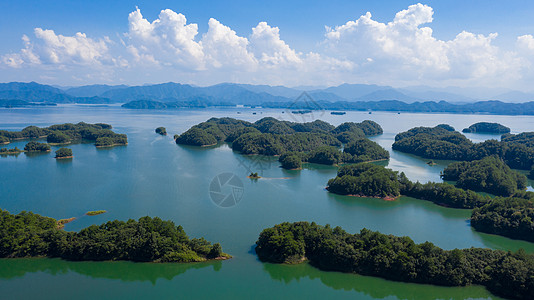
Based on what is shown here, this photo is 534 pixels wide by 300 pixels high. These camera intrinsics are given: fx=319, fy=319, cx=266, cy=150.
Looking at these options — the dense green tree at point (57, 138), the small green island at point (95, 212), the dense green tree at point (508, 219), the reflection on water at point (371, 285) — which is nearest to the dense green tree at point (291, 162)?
the dense green tree at point (508, 219)

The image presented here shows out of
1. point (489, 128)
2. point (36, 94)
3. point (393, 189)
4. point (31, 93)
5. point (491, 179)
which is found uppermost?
point (31, 93)

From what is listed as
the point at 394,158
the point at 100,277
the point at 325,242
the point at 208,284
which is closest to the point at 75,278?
the point at 100,277

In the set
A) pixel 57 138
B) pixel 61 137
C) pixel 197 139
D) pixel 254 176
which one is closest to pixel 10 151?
pixel 57 138

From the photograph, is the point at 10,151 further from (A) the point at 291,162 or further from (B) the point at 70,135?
(A) the point at 291,162

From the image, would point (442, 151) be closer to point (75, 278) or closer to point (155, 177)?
point (155, 177)

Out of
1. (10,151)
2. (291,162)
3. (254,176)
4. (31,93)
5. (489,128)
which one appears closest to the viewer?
(254,176)
